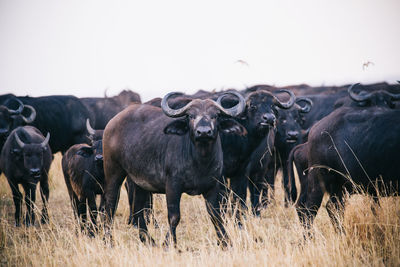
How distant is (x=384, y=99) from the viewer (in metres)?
7.14

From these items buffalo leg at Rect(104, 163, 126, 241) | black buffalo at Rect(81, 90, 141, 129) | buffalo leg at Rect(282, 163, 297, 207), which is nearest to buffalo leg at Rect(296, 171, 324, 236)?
buffalo leg at Rect(282, 163, 297, 207)

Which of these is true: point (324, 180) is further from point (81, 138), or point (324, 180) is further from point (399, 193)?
point (81, 138)

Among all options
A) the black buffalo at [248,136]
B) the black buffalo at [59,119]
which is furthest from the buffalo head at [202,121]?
the black buffalo at [59,119]

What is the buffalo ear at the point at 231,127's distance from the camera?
5781mm

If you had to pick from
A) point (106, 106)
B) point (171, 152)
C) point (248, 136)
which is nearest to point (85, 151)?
point (171, 152)

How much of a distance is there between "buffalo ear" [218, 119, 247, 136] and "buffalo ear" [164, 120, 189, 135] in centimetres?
51

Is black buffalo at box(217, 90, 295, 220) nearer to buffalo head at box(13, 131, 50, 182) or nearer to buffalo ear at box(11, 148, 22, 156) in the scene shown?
buffalo head at box(13, 131, 50, 182)

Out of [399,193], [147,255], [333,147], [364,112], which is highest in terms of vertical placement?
[364,112]

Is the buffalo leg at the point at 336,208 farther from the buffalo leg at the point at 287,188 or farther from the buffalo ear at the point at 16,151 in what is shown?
the buffalo ear at the point at 16,151

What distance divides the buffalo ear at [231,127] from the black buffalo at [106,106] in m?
8.79

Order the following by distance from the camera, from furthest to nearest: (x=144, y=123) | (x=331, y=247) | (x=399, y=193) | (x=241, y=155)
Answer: (x=241, y=155) → (x=144, y=123) → (x=399, y=193) → (x=331, y=247)

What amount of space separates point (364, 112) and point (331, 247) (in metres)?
1.99

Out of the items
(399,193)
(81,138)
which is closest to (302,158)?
(399,193)

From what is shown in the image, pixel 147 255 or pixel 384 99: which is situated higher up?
pixel 384 99
